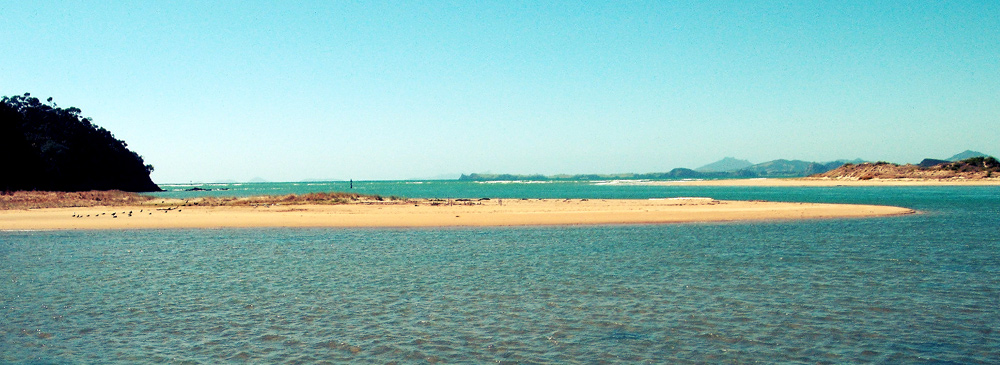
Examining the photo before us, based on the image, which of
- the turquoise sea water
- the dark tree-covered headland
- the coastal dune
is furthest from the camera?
the dark tree-covered headland

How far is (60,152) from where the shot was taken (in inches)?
4855

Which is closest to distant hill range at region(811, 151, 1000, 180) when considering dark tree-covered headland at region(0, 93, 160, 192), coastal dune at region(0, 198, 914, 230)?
coastal dune at region(0, 198, 914, 230)

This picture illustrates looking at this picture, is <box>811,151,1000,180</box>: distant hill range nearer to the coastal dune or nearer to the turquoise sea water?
the coastal dune

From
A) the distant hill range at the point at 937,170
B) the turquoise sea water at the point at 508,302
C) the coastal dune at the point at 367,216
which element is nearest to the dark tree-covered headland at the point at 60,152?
the coastal dune at the point at 367,216

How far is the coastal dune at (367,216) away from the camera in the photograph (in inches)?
1501

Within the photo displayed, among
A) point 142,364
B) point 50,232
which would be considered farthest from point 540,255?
point 50,232

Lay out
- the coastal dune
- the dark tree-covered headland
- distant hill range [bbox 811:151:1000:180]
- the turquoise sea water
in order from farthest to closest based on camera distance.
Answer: distant hill range [bbox 811:151:1000:180]
the dark tree-covered headland
the coastal dune
the turquoise sea water

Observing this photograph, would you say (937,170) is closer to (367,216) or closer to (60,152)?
(367,216)

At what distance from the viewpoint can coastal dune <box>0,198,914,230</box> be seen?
1501 inches

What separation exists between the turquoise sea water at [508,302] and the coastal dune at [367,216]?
452 inches

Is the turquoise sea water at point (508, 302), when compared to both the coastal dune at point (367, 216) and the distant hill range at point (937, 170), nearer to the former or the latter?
the coastal dune at point (367, 216)

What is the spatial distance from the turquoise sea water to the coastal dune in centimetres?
1147

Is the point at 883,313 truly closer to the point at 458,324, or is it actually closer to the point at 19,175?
the point at 458,324

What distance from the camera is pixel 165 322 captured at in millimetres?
12695
